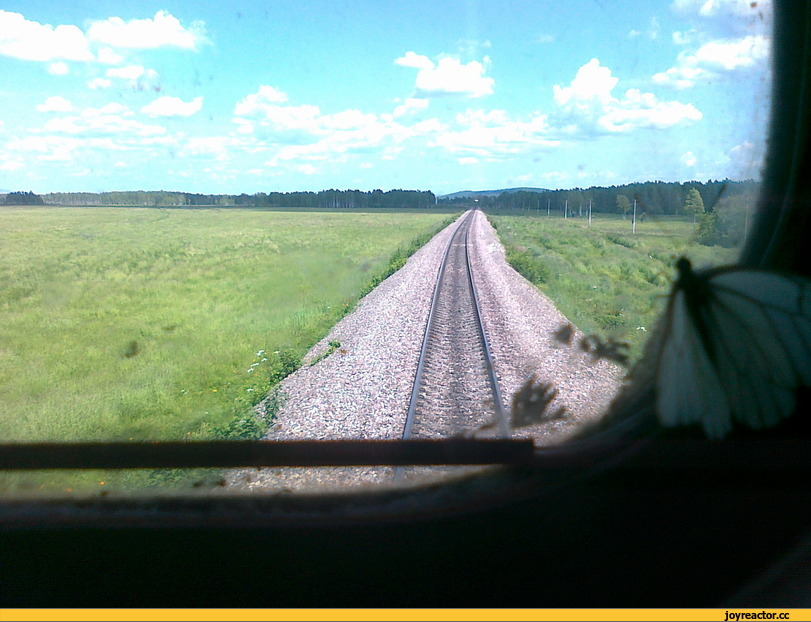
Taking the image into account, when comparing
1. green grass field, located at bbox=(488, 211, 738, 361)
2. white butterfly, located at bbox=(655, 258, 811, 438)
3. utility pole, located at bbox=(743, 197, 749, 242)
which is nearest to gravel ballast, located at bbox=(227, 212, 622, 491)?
green grass field, located at bbox=(488, 211, 738, 361)

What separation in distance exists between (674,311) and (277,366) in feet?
19.7

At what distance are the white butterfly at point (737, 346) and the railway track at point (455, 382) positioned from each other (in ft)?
6.35

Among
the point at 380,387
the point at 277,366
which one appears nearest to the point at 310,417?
the point at 380,387

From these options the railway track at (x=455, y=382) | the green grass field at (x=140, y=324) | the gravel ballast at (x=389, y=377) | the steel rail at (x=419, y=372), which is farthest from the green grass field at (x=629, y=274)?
the green grass field at (x=140, y=324)

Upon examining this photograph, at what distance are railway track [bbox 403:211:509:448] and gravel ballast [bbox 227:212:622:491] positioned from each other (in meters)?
0.13

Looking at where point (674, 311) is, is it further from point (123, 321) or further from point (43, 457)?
point (123, 321)

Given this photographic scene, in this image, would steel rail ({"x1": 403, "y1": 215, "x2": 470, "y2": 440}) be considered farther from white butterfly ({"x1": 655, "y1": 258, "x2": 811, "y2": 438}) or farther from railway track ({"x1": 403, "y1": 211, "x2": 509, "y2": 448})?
white butterfly ({"x1": 655, "y1": 258, "x2": 811, "y2": 438})

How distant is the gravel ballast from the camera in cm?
383

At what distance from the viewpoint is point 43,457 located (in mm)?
2184

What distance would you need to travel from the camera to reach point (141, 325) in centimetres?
909

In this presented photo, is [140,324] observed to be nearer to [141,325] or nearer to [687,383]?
[141,325]

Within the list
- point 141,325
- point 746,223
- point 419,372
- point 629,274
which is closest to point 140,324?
point 141,325

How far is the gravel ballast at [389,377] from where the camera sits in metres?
3.83

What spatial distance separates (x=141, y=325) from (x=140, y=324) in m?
0.07
